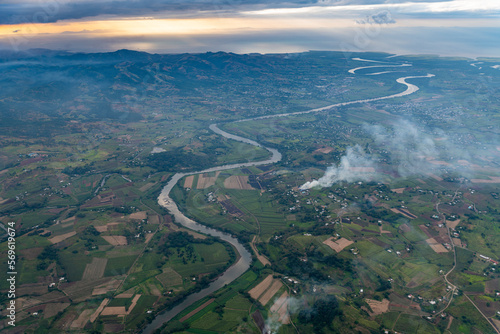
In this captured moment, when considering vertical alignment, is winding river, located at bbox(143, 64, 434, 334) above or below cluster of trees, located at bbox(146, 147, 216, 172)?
below

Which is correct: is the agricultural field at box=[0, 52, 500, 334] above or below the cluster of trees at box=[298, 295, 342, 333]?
above

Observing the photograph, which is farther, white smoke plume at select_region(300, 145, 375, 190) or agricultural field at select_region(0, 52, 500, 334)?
white smoke plume at select_region(300, 145, 375, 190)

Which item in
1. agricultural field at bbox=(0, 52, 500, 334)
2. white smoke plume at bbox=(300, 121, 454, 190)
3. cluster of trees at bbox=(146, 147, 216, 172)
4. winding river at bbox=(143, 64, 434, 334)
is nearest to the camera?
agricultural field at bbox=(0, 52, 500, 334)

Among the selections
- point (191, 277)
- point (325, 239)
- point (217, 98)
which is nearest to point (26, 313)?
point (191, 277)

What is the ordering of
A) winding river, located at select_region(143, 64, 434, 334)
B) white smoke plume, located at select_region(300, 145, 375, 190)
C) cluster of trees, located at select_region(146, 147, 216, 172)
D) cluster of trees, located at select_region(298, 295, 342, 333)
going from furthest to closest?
1. cluster of trees, located at select_region(146, 147, 216, 172)
2. white smoke plume, located at select_region(300, 145, 375, 190)
3. winding river, located at select_region(143, 64, 434, 334)
4. cluster of trees, located at select_region(298, 295, 342, 333)

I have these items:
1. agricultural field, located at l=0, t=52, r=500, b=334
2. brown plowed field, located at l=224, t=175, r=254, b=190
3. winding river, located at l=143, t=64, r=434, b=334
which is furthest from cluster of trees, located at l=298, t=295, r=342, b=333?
brown plowed field, located at l=224, t=175, r=254, b=190

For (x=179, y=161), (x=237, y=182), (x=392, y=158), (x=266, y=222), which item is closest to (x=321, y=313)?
(x=266, y=222)

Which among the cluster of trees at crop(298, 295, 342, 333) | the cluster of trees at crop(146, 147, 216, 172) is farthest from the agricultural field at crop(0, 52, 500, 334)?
the cluster of trees at crop(146, 147, 216, 172)

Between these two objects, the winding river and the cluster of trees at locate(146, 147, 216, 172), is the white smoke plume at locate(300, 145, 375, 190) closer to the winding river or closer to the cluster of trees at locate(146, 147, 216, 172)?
the winding river

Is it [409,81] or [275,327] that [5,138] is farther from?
[409,81]

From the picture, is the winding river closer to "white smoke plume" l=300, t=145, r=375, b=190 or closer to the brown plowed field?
the brown plowed field
